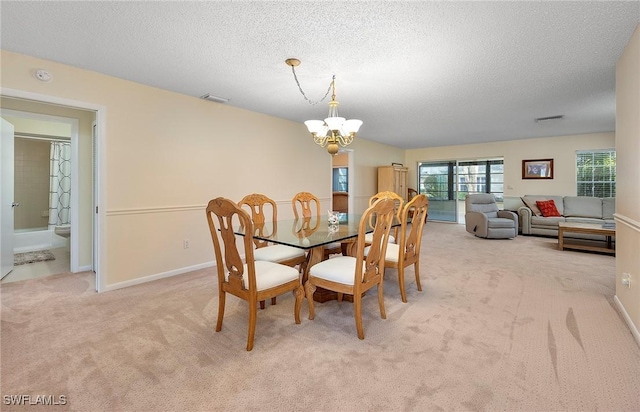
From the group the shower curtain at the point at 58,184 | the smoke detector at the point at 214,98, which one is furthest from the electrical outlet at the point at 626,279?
the shower curtain at the point at 58,184

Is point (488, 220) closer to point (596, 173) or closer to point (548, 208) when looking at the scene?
point (548, 208)

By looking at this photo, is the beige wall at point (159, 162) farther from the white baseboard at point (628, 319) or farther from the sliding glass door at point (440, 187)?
the sliding glass door at point (440, 187)

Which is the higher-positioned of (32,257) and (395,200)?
(395,200)

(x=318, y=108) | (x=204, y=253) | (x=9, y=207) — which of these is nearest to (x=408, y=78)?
(x=318, y=108)

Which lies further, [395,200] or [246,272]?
[395,200]

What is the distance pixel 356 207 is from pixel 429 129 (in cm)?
229

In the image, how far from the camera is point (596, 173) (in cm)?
646

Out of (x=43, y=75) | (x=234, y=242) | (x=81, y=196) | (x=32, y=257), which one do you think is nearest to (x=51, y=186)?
(x=32, y=257)

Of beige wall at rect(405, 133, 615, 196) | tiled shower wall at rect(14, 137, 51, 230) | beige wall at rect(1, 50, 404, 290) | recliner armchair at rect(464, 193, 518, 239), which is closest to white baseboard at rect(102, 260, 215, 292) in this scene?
beige wall at rect(1, 50, 404, 290)

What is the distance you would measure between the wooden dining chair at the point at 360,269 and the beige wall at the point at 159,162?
213 centimetres

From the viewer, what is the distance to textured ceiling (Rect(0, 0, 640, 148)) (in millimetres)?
1903

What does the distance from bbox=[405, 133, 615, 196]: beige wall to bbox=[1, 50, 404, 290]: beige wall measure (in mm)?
5668

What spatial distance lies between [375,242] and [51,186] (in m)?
6.45

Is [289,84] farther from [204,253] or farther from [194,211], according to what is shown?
[204,253]
